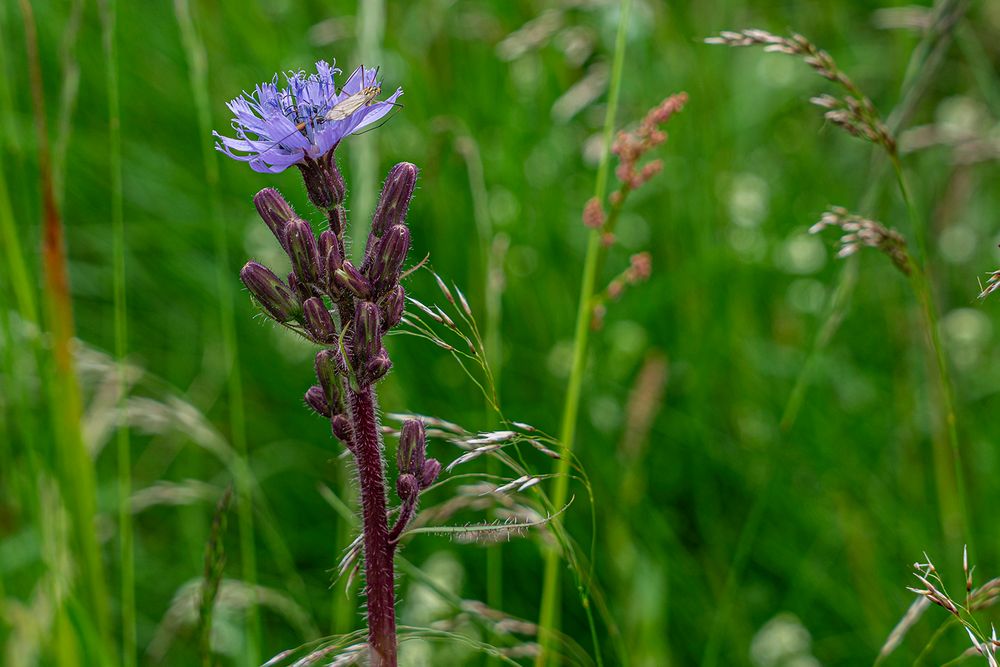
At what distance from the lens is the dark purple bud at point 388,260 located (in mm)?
1621

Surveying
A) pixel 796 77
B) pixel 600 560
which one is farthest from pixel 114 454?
pixel 796 77

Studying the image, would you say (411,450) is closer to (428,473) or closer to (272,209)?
(428,473)

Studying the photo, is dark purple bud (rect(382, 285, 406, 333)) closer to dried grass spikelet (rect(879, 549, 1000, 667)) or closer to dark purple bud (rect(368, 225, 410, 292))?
dark purple bud (rect(368, 225, 410, 292))

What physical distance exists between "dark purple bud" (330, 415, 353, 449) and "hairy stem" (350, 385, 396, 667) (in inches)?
0.8

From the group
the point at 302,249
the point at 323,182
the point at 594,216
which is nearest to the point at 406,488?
the point at 302,249

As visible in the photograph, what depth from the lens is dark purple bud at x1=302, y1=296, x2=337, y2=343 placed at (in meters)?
1.62

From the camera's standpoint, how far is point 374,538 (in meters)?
1.64

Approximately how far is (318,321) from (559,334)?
7.95ft

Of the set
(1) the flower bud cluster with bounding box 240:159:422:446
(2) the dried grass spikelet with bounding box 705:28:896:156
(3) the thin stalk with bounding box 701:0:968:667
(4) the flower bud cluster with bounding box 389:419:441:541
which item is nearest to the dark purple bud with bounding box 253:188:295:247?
(1) the flower bud cluster with bounding box 240:159:422:446

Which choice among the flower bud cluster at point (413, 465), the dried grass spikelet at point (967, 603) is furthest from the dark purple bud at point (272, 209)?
the dried grass spikelet at point (967, 603)

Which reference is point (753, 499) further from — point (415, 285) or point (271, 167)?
point (271, 167)

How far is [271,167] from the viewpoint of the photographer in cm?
168

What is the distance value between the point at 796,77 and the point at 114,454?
12.7 feet

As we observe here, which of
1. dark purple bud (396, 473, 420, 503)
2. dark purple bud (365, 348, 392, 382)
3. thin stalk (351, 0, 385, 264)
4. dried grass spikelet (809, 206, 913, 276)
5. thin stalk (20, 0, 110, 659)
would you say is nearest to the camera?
dark purple bud (365, 348, 392, 382)
